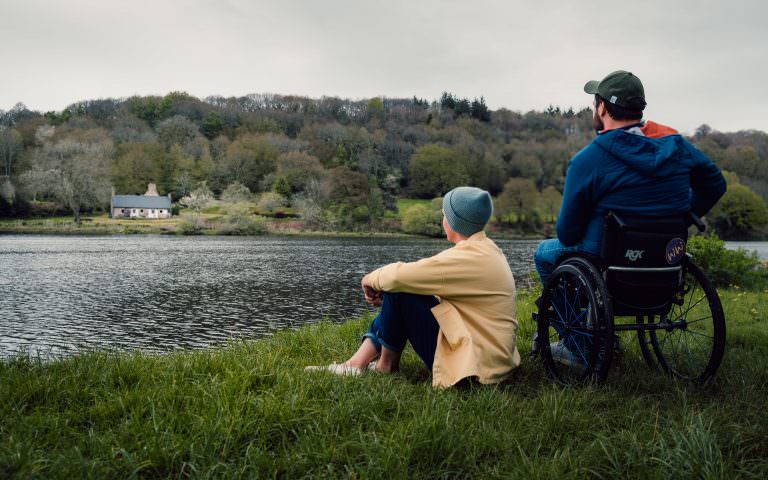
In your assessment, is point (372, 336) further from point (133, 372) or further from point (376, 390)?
point (133, 372)

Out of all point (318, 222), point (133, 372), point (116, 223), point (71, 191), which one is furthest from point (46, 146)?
point (133, 372)

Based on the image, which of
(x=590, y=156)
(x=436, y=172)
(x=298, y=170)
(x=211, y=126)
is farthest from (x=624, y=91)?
(x=211, y=126)

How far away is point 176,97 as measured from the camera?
13750 centimetres

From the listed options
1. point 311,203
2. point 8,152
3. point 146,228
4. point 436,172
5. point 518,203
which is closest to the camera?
point 146,228

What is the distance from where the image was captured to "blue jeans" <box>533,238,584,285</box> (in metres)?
3.48

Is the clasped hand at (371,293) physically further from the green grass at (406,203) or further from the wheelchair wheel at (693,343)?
the green grass at (406,203)

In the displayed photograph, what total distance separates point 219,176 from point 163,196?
33.1ft

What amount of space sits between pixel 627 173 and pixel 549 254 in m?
0.82

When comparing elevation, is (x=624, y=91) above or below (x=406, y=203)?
below

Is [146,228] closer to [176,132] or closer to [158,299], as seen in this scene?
[158,299]

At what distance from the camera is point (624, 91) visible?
3.16 meters

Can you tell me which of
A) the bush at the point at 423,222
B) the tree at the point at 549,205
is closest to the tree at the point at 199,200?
the bush at the point at 423,222

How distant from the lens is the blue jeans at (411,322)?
3.19 meters

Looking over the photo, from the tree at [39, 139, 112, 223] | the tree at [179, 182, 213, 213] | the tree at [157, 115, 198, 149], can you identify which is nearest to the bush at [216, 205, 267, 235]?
the tree at [179, 182, 213, 213]
